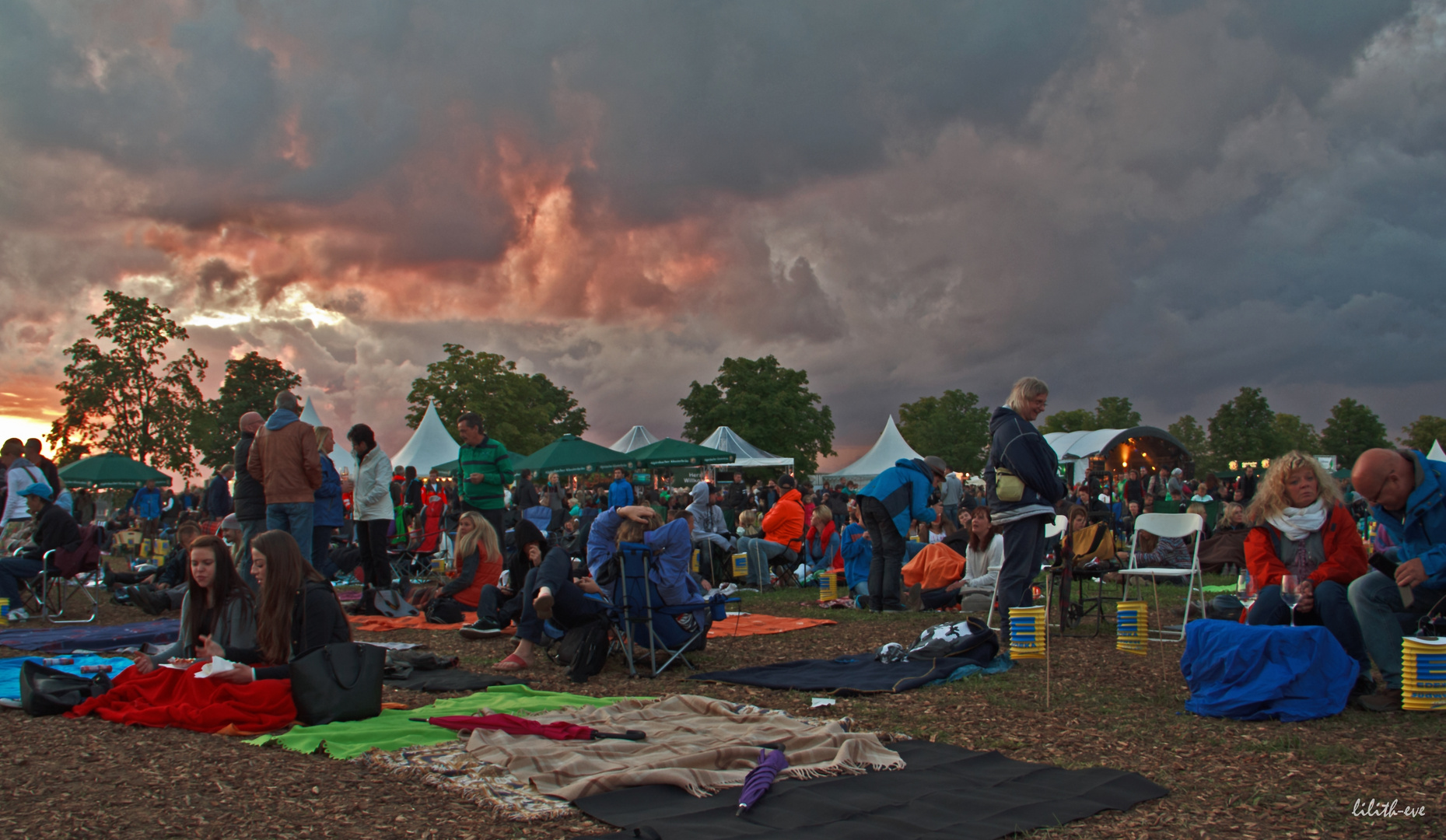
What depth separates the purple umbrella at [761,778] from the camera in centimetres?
336

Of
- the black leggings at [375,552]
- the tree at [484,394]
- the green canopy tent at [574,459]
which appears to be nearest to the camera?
the black leggings at [375,552]

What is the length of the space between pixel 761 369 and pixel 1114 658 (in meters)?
54.6

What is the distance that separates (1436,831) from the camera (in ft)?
9.98

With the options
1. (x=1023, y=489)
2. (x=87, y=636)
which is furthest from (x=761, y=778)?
(x=87, y=636)

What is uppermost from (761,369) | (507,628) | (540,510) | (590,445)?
(761,369)

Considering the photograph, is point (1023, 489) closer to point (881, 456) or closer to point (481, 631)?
point (481, 631)

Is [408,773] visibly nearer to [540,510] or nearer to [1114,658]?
[1114,658]

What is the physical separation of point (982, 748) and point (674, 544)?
2877mm

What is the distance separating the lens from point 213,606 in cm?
495

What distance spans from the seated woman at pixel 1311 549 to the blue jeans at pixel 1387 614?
5.9 inches

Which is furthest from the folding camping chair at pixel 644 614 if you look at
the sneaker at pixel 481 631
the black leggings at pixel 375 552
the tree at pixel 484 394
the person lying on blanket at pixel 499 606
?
the tree at pixel 484 394

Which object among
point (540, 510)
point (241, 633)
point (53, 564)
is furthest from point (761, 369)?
point (241, 633)

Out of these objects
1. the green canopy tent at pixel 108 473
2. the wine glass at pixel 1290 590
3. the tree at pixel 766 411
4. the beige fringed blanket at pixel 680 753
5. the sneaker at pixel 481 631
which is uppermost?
the tree at pixel 766 411

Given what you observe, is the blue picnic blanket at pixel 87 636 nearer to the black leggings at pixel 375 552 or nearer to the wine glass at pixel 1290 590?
the black leggings at pixel 375 552
